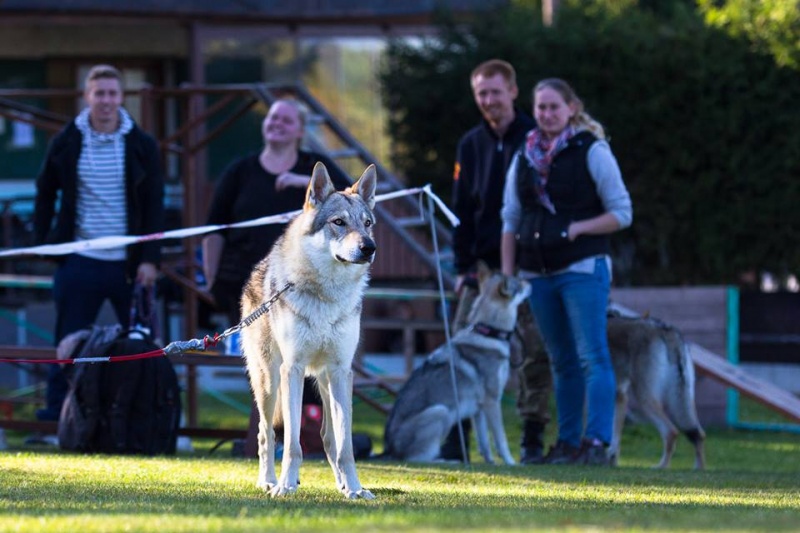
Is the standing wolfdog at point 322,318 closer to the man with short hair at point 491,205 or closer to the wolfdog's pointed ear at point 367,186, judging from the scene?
the wolfdog's pointed ear at point 367,186

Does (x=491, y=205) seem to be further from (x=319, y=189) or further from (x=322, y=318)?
(x=322, y=318)

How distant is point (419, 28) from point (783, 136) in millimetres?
7831

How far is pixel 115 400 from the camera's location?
869 centimetres

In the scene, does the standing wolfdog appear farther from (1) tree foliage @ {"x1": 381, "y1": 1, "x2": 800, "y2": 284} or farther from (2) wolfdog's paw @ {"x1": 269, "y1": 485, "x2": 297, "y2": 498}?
(1) tree foliage @ {"x1": 381, "y1": 1, "x2": 800, "y2": 284}

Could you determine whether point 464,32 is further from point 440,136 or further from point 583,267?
point 583,267

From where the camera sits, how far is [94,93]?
9133mm

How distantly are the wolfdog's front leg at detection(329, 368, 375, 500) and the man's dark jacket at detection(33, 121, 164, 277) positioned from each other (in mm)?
3070

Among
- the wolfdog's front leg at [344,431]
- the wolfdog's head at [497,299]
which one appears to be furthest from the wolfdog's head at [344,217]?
the wolfdog's head at [497,299]

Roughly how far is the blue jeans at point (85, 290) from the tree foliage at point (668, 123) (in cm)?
688

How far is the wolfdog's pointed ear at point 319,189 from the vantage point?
6590 mm

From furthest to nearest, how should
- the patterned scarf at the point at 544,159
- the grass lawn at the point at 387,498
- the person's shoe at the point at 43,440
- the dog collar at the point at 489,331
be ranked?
the person's shoe at the point at 43,440 < the dog collar at the point at 489,331 < the patterned scarf at the point at 544,159 < the grass lawn at the point at 387,498

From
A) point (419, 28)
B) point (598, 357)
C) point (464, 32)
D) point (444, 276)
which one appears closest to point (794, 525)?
point (598, 357)

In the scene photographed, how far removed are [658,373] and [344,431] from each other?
374cm

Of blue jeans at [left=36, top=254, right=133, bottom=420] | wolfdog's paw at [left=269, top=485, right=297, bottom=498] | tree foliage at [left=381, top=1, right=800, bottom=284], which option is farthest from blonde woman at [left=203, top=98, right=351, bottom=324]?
tree foliage at [left=381, top=1, right=800, bottom=284]
